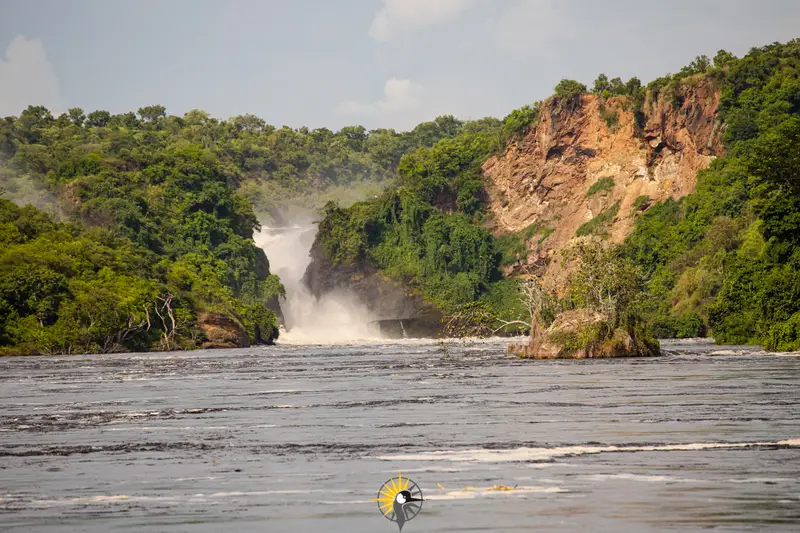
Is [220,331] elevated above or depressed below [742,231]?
below

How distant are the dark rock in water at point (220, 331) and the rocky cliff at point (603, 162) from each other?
50677 millimetres

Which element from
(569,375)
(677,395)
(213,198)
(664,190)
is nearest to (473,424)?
(677,395)

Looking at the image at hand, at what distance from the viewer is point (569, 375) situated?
52406 mm

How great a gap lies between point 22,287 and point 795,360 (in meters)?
71.7

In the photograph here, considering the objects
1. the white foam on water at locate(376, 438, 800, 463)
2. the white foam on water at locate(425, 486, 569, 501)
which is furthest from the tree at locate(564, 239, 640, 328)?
the white foam on water at locate(425, 486, 569, 501)

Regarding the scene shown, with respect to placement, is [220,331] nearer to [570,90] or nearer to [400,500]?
[570,90]

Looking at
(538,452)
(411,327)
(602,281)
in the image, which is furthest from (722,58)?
(538,452)

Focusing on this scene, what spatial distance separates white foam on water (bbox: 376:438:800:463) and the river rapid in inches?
2.5

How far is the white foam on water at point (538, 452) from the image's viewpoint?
78.7 ft

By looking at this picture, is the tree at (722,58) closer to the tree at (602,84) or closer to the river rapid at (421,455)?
the tree at (602,84)

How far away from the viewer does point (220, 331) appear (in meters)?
136

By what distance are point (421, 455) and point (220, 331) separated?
113 metres

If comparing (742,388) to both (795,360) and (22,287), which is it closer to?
(795,360)

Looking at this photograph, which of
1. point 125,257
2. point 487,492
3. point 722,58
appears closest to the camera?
point 487,492
